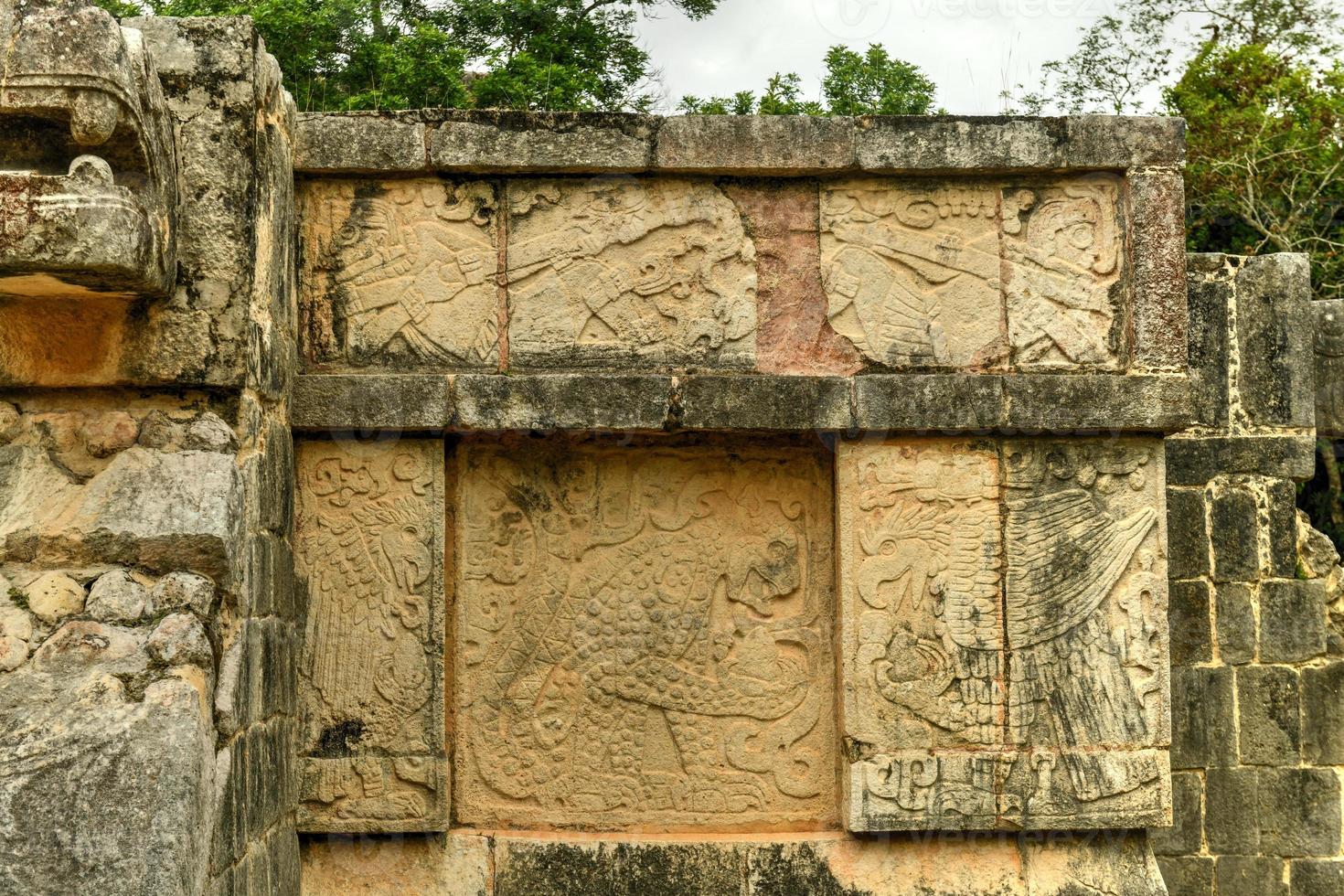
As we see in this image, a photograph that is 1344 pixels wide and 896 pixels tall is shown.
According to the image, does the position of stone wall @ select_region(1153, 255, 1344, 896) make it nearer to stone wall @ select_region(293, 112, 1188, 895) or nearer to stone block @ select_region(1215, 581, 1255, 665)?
stone block @ select_region(1215, 581, 1255, 665)

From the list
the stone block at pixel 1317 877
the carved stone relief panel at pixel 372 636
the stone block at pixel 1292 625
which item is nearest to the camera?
the carved stone relief panel at pixel 372 636

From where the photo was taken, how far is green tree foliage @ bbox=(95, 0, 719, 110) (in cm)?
1016

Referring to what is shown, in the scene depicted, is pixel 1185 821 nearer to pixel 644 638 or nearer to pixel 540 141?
pixel 644 638

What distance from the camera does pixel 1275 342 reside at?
6.10 m

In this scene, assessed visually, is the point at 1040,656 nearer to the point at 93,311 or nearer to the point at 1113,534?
the point at 1113,534

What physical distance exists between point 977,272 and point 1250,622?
2.28 metres

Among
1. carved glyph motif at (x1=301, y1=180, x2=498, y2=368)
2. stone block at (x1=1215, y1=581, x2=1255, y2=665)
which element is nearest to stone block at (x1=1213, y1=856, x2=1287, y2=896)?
stone block at (x1=1215, y1=581, x2=1255, y2=665)

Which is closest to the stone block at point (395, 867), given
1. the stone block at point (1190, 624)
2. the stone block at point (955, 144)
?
the stone block at point (955, 144)

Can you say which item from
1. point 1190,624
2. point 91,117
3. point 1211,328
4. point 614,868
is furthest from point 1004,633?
point 91,117

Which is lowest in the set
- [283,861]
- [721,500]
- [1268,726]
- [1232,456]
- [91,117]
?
[283,861]

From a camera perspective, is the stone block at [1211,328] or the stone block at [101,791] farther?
the stone block at [1211,328]

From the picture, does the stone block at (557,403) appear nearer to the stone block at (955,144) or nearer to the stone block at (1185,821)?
the stone block at (955,144)

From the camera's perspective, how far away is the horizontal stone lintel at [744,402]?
15.4ft

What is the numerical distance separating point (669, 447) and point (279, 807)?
1790 millimetres
